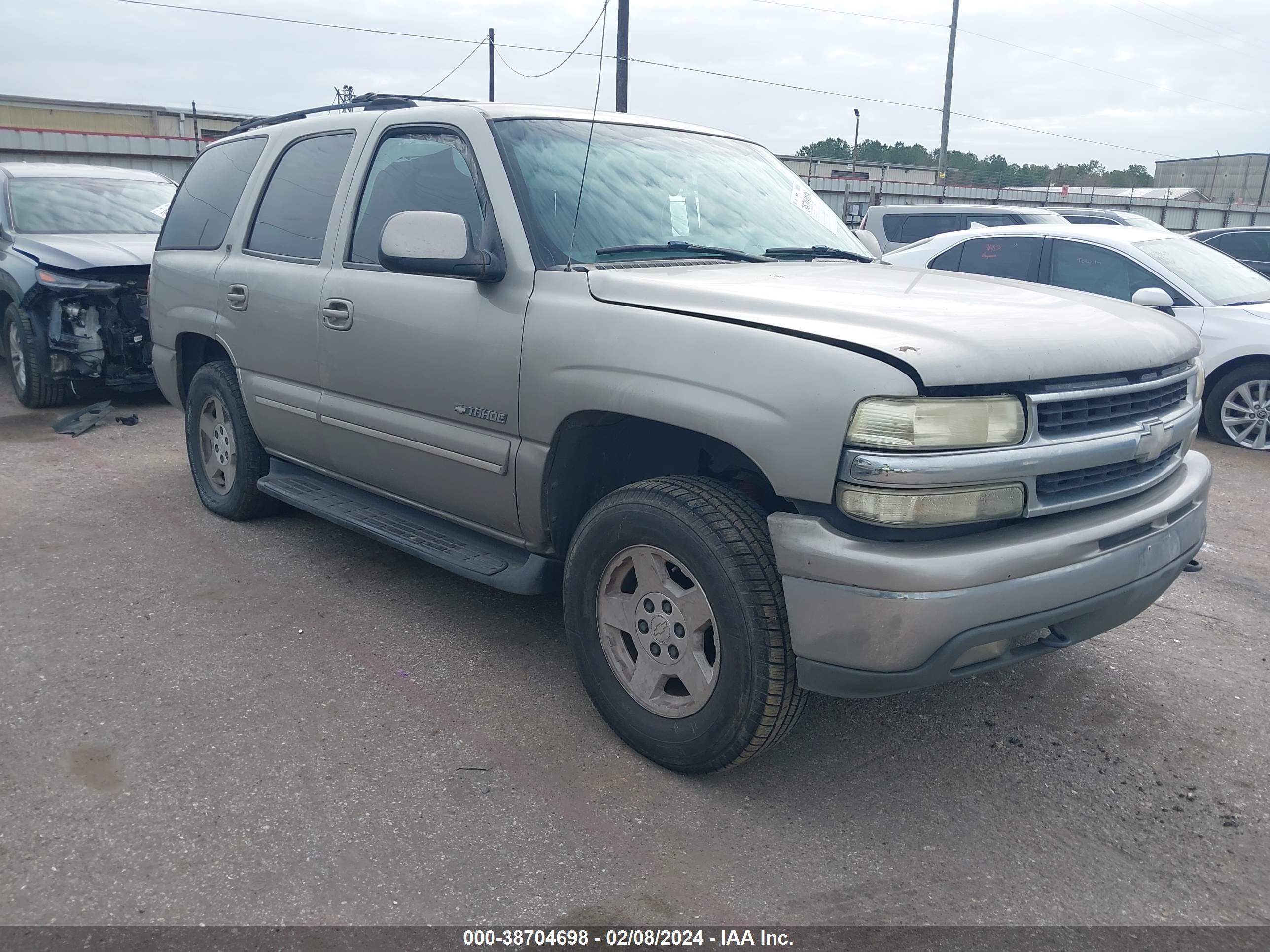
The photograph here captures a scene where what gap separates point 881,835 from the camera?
277cm

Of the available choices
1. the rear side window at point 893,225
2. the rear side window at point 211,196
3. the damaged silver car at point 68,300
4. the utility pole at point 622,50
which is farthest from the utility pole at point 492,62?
the rear side window at point 211,196

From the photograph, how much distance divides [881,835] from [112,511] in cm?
453

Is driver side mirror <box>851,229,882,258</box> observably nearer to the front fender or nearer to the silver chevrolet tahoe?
the silver chevrolet tahoe

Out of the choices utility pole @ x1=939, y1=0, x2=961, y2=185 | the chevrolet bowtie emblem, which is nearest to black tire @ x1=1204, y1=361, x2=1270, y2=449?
the chevrolet bowtie emblem

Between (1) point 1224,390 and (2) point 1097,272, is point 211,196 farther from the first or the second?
(1) point 1224,390

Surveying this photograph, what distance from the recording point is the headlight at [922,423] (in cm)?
243

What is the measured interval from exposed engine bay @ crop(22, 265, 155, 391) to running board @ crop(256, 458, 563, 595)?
379 centimetres

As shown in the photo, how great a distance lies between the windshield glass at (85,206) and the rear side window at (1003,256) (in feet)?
22.1

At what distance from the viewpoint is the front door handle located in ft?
13.1

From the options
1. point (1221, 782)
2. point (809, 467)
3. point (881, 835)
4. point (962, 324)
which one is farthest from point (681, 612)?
point (1221, 782)

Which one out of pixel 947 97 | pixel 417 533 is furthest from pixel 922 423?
pixel 947 97

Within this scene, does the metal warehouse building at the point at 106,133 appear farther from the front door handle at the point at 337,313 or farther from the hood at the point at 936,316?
the hood at the point at 936,316

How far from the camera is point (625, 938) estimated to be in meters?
2.35

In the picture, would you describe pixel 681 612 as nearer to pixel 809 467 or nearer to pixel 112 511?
pixel 809 467
